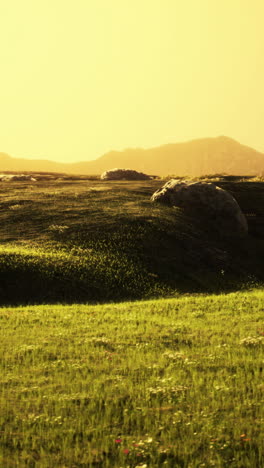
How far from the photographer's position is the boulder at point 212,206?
150 ft

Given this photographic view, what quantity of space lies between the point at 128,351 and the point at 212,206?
3362 centimetres

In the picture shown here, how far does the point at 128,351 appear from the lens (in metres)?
14.8

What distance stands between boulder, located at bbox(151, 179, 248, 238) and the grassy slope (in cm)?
133

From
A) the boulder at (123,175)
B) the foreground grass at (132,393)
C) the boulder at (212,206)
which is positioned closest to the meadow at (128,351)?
the foreground grass at (132,393)

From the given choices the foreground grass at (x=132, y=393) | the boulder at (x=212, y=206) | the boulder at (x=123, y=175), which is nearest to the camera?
the foreground grass at (x=132, y=393)

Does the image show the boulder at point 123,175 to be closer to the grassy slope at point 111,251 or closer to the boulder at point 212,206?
the grassy slope at point 111,251

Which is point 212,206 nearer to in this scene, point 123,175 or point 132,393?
point 132,393

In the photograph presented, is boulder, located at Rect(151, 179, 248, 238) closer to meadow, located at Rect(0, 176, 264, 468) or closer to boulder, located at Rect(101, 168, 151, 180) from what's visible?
meadow, located at Rect(0, 176, 264, 468)

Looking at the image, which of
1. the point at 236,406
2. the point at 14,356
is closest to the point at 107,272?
the point at 14,356

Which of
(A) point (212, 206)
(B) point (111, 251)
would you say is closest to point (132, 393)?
(B) point (111, 251)

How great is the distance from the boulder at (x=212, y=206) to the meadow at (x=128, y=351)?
18.3 feet

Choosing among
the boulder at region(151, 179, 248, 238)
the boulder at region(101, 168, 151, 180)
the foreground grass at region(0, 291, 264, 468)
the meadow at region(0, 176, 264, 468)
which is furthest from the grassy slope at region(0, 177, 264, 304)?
the boulder at region(101, 168, 151, 180)

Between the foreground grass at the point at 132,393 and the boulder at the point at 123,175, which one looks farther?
the boulder at the point at 123,175

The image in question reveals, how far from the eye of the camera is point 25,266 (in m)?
30.2
